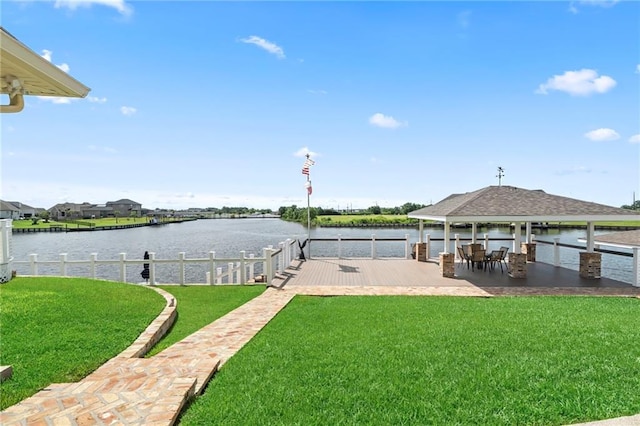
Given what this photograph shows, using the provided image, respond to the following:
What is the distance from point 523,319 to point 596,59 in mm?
11564

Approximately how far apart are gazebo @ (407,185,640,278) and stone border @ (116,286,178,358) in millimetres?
8186

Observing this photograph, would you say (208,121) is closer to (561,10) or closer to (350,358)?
(561,10)

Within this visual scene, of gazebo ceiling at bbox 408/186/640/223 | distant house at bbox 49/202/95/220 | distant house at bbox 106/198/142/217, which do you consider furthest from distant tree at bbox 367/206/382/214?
gazebo ceiling at bbox 408/186/640/223

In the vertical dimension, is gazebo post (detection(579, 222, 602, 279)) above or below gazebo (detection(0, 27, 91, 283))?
below

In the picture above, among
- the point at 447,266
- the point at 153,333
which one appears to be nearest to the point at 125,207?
the point at 447,266

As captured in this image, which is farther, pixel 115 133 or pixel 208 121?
pixel 208 121

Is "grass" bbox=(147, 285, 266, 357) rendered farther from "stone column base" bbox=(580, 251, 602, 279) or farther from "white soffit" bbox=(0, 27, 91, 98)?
"stone column base" bbox=(580, 251, 602, 279)

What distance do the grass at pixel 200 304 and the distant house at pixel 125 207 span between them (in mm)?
134497

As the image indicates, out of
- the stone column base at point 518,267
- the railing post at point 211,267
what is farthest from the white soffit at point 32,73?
the stone column base at point 518,267

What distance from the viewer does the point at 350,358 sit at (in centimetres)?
474

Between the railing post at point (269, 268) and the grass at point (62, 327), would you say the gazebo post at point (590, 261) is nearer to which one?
the railing post at point (269, 268)

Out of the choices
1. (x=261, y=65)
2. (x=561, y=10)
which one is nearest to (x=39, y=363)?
(x=261, y=65)

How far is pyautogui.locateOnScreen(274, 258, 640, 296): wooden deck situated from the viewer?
35.4 feet

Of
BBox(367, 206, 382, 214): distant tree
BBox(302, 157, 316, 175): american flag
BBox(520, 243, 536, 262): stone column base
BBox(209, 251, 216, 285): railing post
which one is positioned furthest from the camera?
BBox(367, 206, 382, 214): distant tree
